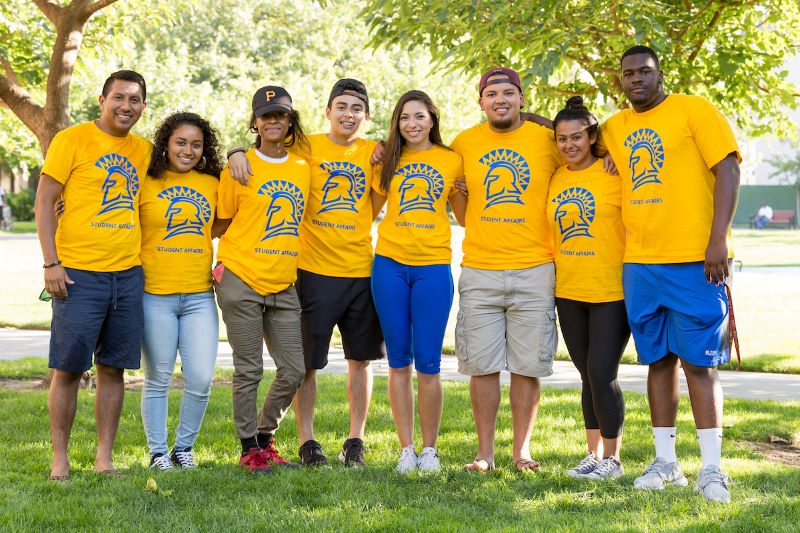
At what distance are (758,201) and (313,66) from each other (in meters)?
28.1

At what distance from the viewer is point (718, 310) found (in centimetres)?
484

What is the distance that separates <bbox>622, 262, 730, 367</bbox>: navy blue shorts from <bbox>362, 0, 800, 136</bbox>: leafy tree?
176 cm

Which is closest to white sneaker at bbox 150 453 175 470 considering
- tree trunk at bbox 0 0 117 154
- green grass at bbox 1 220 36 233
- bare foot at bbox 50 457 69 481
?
bare foot at bbox 50 457 69 481

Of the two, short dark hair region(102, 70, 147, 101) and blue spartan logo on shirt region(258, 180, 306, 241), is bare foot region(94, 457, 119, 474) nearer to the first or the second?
blue spartan logo on shirt region(258, 180, 306, 241)

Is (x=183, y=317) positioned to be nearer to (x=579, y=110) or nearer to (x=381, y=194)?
(x=381, y=194)

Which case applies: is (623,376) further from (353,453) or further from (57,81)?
(57,81)

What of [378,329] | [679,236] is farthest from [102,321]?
[679,236]

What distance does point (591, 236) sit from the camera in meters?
5.20

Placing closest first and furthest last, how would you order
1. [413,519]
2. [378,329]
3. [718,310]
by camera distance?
[413,519], [718,310], [378,329]

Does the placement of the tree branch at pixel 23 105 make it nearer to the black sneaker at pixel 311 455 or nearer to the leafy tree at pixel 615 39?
the leafy tree at pixel 615 39

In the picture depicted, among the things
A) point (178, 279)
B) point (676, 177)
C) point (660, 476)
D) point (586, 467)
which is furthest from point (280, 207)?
point (660, 476)

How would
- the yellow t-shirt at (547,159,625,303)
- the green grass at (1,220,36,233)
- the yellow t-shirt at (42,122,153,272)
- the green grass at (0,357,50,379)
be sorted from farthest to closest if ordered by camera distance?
the green grass at (1,220,36,233)
the green grass at (0,357,50,379)
the yellow t-shirt at (547,159,625,303)
the yellow t-shirt at (42,122,153,272)

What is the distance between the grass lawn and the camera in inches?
174

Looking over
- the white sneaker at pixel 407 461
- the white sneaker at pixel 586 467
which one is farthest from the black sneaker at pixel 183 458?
the white sneaker at pixel 586 467
